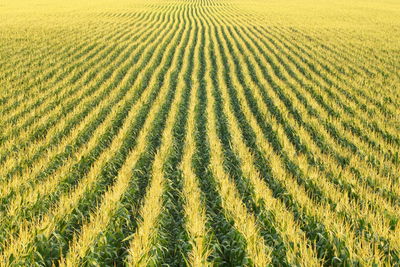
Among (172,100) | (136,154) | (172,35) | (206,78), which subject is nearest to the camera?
(136,154)

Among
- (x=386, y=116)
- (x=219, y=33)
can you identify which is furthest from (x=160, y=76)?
(x=219, y=33)

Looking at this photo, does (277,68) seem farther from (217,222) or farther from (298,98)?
(217,222)

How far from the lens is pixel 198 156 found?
929 centimetres

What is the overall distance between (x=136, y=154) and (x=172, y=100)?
6.15 m

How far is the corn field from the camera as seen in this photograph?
16.7 ft

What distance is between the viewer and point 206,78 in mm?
18391

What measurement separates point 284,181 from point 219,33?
29.4 metres

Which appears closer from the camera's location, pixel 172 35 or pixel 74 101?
pixel 74 101

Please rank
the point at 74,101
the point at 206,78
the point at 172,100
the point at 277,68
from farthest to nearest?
the point at 277,68 < the point at 206,78 < the point at 172,100 < the point at 74,101

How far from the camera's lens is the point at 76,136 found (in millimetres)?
9984

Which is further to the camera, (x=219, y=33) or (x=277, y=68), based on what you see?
(x=219, y=33)

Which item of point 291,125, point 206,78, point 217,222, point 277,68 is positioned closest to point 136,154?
point 217,222

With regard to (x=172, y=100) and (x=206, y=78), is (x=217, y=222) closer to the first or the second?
(x=172, y=100)

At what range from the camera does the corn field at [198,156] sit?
5.08 meters
